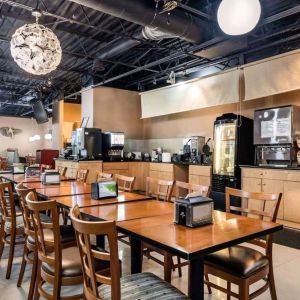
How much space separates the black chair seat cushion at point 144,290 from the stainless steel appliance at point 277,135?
3928 mm

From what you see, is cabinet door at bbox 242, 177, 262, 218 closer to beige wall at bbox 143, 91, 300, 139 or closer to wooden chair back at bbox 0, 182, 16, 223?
beige wall at bbox 143, 91, 300, 139

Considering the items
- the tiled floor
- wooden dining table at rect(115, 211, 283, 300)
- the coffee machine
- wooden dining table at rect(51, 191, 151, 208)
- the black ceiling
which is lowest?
the tiled floor

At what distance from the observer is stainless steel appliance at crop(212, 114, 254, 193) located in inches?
219

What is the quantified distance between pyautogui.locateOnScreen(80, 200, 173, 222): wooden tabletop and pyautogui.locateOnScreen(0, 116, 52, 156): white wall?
13.1 m

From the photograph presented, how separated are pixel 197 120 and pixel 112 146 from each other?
2.43 meters

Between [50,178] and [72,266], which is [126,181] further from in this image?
[72,266]

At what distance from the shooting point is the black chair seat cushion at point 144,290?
1555 mm

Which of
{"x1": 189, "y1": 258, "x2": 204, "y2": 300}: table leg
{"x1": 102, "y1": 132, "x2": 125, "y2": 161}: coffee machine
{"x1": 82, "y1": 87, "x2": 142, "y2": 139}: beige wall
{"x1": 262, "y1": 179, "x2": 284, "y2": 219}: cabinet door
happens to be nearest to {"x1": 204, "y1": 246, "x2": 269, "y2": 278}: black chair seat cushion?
{"x1": 189, "y1": 258, "x2": 204, "y2": 300}: table leg

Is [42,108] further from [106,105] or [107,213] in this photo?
[107,213]

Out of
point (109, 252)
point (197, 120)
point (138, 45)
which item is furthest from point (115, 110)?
point (109, 252)

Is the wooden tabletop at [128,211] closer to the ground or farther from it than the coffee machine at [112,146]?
closer to the ground

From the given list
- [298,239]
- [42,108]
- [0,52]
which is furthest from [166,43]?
[42,108]

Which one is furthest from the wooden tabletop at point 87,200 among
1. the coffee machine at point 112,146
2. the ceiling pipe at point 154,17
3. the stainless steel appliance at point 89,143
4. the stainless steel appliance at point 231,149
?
the coffee machine at point 112,146

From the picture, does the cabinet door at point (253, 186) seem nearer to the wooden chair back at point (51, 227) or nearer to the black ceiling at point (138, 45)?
the black ceiling at point (138, 45)
